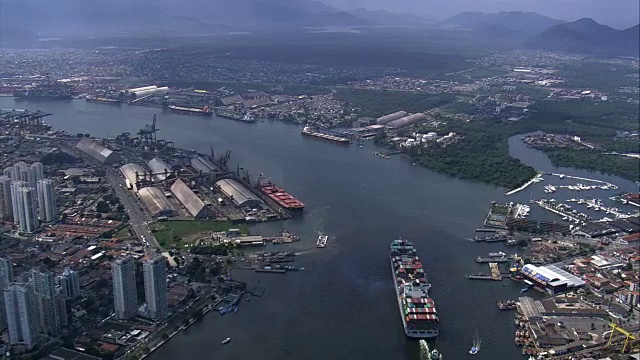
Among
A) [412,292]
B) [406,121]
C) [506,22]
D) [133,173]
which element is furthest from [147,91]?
[506,22]

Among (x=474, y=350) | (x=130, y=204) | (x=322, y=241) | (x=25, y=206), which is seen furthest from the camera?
(x=130, y=204)

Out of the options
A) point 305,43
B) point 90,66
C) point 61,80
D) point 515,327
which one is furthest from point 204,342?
point 305,43

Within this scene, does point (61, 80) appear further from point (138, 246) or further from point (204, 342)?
point (204, 342)

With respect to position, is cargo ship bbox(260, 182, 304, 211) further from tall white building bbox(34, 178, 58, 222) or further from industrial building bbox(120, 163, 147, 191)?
tall white building bbox(34, 178, 58, 222)

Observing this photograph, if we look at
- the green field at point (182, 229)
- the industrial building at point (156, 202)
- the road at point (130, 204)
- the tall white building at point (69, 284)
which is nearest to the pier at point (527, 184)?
the green field at point (182, 229)

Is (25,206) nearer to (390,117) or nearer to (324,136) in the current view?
(324,136)

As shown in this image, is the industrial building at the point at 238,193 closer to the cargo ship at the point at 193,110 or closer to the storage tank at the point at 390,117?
the storage tank at the point at 390,117
